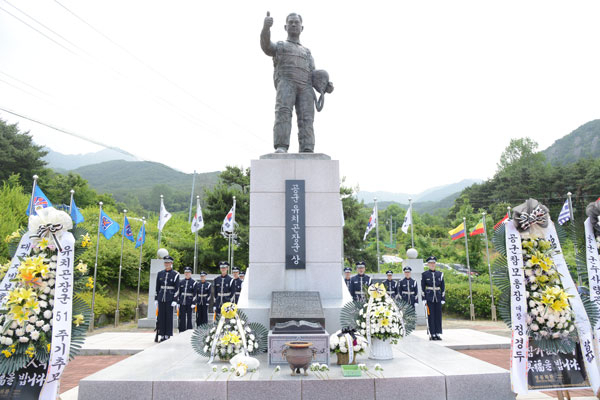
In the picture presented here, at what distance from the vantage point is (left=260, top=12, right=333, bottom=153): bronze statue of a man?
23.0 feet

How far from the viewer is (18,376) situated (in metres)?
3.47

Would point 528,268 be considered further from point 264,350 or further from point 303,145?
point 303,145

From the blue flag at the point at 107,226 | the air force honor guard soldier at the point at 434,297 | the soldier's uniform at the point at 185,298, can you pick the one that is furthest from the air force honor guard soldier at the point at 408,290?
the blue flag at the point at 107,226

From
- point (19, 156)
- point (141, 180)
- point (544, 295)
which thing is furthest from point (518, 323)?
point (141, 180)

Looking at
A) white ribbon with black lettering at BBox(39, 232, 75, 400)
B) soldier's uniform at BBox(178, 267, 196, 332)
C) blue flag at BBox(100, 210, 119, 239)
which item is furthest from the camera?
blue flag at BBox(100, 210, 119, 239)

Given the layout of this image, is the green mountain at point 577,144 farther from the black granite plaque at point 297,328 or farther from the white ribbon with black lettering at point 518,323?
the black granite plaque at point 297,328

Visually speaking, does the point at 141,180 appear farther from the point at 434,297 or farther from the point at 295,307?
the point at 295,307

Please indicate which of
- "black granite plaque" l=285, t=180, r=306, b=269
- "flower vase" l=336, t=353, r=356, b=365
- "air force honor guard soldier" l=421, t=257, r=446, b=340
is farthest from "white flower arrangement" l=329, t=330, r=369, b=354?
"air force honor guard soldier" l=421, t=257, r=446, b=340

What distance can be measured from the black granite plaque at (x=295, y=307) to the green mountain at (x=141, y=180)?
144 ft

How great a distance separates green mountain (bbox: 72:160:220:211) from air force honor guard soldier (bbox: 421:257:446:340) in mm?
42493

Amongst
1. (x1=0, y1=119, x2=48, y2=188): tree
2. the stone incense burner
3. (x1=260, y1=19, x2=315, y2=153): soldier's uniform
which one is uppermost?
(x1=0, y1=119, x2=48, y2=188): tree

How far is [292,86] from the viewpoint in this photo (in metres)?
7.05

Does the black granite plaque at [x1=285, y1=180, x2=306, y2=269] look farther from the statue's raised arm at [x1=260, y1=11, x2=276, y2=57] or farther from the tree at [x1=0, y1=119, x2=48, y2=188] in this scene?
the tree at [x1=0, y1=119, x2=48, y2=188]

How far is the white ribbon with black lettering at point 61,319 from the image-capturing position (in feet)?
11.4
